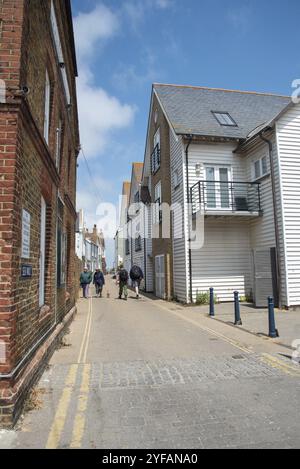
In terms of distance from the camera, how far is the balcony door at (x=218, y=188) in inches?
565

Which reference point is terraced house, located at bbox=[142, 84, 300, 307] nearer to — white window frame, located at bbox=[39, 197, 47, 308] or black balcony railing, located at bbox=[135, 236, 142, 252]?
black balcony railing, located at bbox=[135, 236, 142, 252]

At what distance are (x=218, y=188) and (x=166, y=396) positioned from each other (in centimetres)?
1171

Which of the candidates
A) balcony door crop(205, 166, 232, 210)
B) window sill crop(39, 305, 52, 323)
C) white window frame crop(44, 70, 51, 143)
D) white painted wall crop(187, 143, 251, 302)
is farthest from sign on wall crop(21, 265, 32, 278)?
balcony door crop(205, 166, 232, 210)

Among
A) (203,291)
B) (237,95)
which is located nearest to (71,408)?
(203,291)

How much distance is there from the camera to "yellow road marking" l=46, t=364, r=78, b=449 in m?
3.26

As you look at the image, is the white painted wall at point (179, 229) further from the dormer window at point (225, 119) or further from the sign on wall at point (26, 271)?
the sign on wall at point (26, 271)

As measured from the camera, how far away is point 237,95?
65.9 ft

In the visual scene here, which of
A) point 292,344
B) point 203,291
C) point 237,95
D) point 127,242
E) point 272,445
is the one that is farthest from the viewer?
point 127,242

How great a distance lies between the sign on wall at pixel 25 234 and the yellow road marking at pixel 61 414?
6.33 feet

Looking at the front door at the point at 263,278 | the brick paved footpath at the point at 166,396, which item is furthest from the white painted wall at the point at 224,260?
the brick paved footpath at the point at 166,396

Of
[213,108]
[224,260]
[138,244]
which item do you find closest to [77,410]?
[224,260]

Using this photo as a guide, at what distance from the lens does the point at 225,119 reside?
54.9 feet
